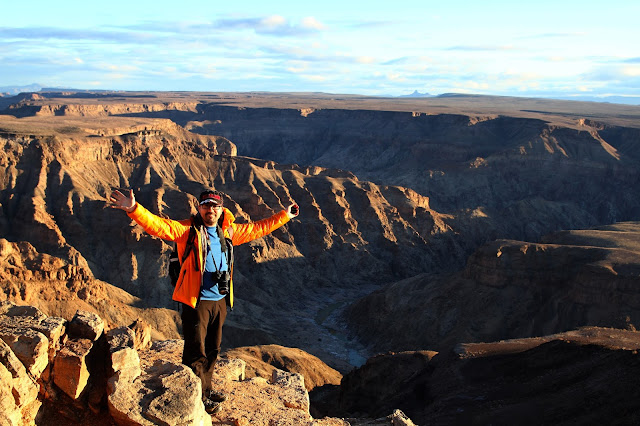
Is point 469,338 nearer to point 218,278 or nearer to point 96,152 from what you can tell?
point 218,278

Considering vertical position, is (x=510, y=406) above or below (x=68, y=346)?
below

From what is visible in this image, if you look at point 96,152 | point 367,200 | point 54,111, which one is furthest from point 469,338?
point 54,111

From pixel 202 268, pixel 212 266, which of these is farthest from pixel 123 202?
pixel 212 266

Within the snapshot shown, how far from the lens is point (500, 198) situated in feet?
346

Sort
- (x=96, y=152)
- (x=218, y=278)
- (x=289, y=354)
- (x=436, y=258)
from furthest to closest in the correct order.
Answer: (x=436, y=258) → (x=96, y=152) → (x=289, y=354) → (x=218, y=278)

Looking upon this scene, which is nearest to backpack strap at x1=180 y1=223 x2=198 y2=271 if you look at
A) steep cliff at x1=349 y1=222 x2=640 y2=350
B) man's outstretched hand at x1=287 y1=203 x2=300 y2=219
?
man's outstretched hand at x1=287 y1=203 x2=300 y2=219

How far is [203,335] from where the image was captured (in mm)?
10195

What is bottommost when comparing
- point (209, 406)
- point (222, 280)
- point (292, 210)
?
point (209, 406)

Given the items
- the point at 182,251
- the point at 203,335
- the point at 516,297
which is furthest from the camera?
the point at 516,297

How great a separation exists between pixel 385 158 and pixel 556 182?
3835 cm

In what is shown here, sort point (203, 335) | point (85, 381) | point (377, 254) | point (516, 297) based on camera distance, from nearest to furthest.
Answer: point (85, 381), point (203, 335), point (516, 297), point (377, 254)

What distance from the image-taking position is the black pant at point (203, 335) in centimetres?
999

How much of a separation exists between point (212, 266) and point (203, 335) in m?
1.12

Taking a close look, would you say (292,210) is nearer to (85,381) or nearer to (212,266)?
(212,266)
